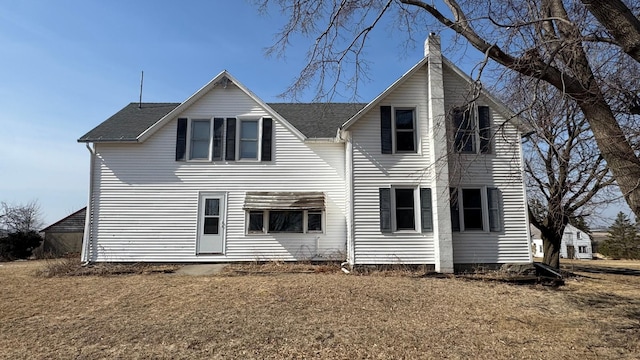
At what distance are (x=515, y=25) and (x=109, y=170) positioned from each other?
41.3 feet

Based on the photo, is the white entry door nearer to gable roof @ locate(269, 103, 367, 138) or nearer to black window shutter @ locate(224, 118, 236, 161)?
black window shutter @ locate(224, 118, 236, 161)

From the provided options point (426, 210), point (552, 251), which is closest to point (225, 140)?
point (426, 210)

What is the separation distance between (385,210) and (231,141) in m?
5.80

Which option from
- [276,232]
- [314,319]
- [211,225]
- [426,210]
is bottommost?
[314,319]

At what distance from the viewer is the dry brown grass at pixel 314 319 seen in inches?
207

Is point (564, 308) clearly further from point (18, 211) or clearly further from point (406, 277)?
point (18, 211)

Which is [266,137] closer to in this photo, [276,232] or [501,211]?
[276,232]

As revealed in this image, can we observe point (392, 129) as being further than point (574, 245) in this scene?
No

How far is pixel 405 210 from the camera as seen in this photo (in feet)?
38.9

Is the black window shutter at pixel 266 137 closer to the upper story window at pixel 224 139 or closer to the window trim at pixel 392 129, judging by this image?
the upper story window at pixel 224 139

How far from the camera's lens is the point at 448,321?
664 centimetres

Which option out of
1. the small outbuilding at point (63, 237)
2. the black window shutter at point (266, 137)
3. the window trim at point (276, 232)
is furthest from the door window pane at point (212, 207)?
the small outbuilding at point (63, 237)

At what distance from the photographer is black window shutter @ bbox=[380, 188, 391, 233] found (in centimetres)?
1163

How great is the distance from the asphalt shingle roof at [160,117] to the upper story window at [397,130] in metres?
1.96
